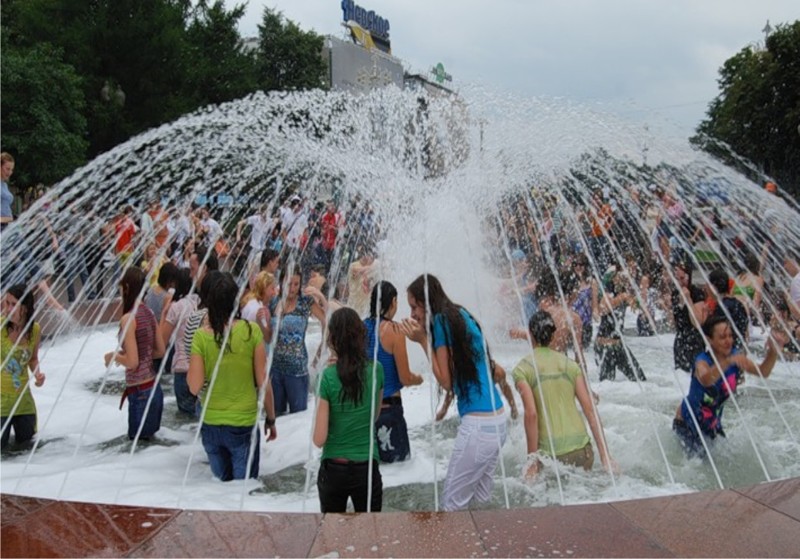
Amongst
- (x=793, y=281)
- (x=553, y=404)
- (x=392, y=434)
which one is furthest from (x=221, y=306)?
(x=793, y=281)

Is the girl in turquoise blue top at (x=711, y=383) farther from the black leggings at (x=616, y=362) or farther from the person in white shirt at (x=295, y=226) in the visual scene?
the person in white shirt at (x=295, y=226)

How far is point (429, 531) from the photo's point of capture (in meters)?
3.67

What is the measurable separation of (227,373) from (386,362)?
1125 mm

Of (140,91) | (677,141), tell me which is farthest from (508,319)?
(140,91)

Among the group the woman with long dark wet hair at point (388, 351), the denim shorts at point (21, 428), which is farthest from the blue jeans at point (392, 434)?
the denim shorts at point (21, 428)

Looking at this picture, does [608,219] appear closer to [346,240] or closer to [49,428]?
[346,240]

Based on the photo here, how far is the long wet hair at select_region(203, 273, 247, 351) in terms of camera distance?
5.27 meters

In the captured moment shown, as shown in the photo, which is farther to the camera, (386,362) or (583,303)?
(583,303)

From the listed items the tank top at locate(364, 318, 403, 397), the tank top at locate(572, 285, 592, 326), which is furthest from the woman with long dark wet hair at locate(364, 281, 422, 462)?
the tank top at locate(572, 285, 592, 326)

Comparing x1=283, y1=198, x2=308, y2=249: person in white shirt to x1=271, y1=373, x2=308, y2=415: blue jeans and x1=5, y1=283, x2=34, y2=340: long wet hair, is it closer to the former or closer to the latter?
x1=271, y1=373, x2=308, y2=415: blue jeans

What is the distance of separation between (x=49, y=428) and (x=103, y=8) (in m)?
30.9

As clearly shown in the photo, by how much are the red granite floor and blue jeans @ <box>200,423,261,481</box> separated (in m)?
1.52

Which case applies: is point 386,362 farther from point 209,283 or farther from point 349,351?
point 209,283

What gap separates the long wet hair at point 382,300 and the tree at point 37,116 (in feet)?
72.6
